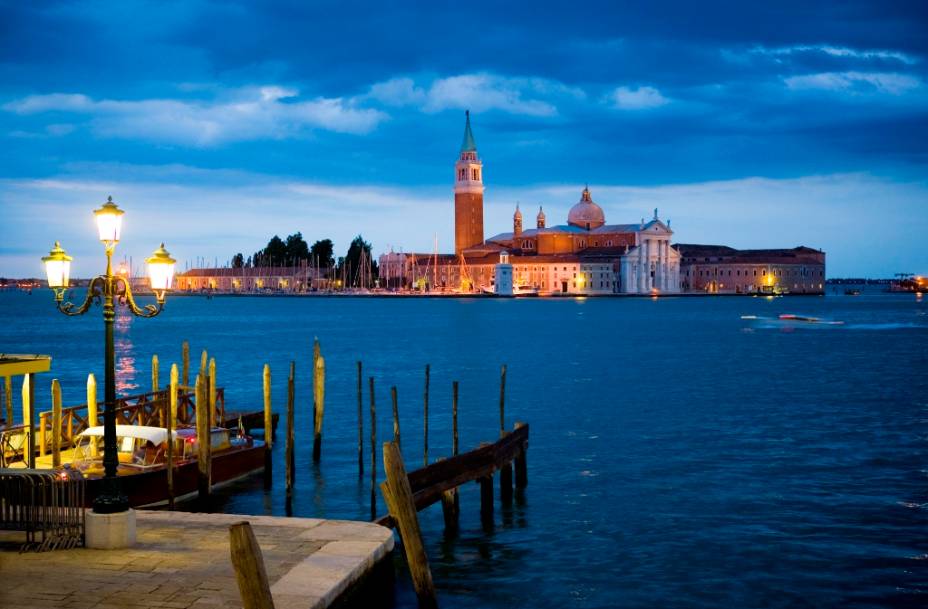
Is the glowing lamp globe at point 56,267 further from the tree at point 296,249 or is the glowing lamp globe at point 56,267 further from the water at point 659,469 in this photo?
the tree at point 296,249

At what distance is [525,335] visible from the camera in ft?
204

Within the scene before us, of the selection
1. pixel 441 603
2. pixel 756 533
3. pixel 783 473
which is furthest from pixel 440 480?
pixel 783 473

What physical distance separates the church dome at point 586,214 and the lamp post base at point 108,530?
141 m

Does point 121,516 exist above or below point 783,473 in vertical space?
above

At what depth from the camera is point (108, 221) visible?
9.13 metres

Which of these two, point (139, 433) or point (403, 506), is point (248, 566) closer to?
point (403, 506)

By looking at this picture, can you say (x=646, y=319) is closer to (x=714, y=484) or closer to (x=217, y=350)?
(x=217, y=350)

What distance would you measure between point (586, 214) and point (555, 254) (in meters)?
9.29

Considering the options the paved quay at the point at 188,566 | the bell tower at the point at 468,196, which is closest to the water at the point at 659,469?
the paved quay at the point at 188,566

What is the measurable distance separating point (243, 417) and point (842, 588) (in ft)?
43.4

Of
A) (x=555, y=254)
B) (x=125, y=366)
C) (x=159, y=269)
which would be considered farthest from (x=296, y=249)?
(x=159, y=269)

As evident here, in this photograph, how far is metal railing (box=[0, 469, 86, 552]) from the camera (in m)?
8.73

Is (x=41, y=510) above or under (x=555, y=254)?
under

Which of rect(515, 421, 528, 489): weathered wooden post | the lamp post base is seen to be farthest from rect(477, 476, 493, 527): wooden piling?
the lamp post base
